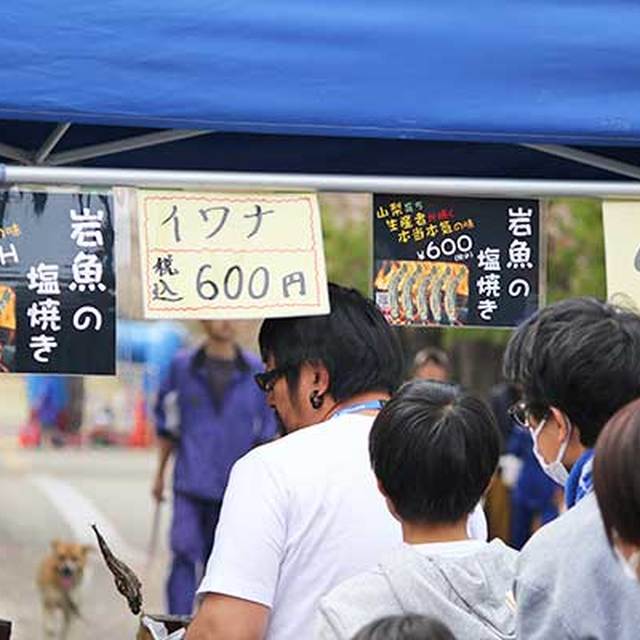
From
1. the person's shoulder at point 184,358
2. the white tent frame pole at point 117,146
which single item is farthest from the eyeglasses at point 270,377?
the person's shoulder at point 184,358

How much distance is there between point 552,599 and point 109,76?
1.39 m

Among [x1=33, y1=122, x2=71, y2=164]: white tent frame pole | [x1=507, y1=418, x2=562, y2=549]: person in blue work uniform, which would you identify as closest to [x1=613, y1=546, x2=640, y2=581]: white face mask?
[x1=33, y1=122, x2=71, y2=164]: white tent frame pole

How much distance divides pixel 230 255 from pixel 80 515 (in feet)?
36.7

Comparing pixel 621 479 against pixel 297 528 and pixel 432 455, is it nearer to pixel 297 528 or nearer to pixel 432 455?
pixel 432 455

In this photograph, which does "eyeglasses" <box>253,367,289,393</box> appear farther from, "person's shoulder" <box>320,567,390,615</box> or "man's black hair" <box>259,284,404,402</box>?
"person's shoulder" <box>320,567,390,615</box>

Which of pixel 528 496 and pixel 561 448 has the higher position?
pixel 561 448

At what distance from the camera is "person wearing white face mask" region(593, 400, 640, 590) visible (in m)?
2.25

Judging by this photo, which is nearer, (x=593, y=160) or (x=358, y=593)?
(x=358, y=593)

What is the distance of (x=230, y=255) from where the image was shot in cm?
341

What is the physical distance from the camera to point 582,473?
290 centimetres

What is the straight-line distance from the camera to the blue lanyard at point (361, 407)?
3.42 meters

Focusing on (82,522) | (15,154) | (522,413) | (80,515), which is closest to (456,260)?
(522,413)

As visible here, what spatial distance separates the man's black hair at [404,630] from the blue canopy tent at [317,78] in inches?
52.3

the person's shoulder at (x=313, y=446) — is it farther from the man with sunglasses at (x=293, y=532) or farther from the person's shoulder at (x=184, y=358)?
the person's shoulder at (x=184, y=358)
